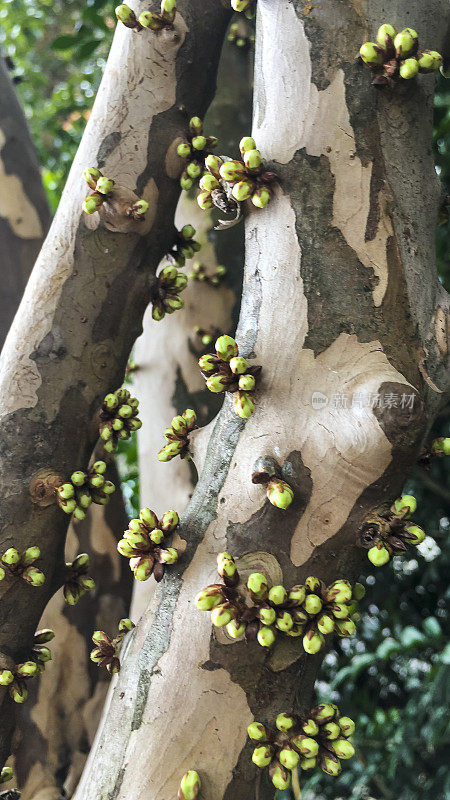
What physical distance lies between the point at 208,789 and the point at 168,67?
90cm

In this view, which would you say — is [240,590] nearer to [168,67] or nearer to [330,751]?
[330,751]

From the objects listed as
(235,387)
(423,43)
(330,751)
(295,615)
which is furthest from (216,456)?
(423,43)

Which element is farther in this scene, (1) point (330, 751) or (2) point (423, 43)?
(2) point (423, 43)

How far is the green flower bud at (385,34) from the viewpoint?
2.39 feet

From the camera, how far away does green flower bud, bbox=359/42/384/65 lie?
0.73m

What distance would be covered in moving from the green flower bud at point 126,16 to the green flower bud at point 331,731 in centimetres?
91

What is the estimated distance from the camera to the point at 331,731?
68 centimetres

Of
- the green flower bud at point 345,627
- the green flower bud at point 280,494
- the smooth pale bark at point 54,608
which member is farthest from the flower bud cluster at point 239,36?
the green flower bud at point 345,627

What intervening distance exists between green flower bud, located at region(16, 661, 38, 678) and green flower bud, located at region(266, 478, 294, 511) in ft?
1.31

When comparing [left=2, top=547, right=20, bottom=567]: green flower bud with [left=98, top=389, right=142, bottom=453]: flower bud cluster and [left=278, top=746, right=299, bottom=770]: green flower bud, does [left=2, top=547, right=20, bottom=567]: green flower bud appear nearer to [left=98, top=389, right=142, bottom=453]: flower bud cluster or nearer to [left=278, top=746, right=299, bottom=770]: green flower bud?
[left=98, top=389, right=142, bottom=453]: flower bud cluster

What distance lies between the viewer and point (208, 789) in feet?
2.14

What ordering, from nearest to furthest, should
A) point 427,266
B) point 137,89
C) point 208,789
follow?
point 208,789 → point 427,266 → point 137,89

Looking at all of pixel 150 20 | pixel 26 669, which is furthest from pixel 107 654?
pixel 150 20

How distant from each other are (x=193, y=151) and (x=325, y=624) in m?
0.66
